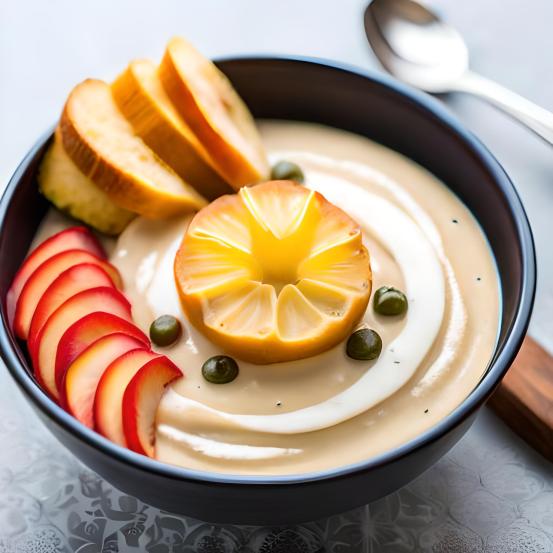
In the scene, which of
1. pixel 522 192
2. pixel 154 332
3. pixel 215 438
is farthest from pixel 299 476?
pixel 522 192

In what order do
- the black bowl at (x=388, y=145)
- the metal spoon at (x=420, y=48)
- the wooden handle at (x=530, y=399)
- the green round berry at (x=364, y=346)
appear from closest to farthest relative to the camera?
the black bowl at (x=388, y=145) → the green round berry at (x=364, y=346) → the wooden handle at (x=530, y=399) → the metal spoon at (x=420, y=48)

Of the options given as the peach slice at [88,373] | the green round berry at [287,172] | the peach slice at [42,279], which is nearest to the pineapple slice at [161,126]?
the green round berry at [287,172]

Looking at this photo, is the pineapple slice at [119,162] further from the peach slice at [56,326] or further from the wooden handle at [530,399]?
the wooden handle at [530,399]

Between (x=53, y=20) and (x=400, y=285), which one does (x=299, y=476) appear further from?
(x=53, y=20)

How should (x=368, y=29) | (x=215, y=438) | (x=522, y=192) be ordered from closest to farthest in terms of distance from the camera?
1. (x=215, y=438)
2. (x=522, y=192)
3. (x=368, y=29)

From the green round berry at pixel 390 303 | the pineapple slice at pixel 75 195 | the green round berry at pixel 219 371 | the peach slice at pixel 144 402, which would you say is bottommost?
the peach slice at pixel 144 402

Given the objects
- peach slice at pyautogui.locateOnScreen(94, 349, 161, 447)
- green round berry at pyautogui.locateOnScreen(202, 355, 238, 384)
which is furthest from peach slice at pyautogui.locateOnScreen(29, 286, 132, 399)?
green round berry at pyautogui.locateOnScreen(202, 355, 238, 384)
